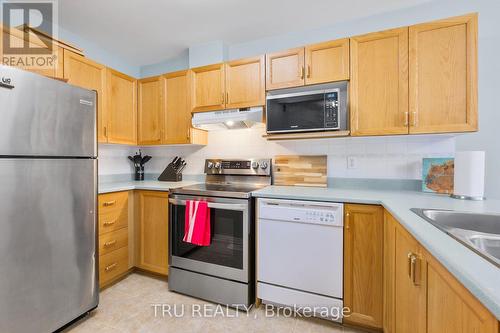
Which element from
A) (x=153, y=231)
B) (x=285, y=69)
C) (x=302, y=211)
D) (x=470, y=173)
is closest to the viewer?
(x=470, y=173)

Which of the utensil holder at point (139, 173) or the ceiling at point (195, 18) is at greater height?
the ceiling at point (195, 18)

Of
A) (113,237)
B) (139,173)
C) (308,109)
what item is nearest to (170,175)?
(139,173)

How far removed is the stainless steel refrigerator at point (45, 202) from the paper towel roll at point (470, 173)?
256 cm

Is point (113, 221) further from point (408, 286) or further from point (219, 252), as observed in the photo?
point (408, 286)

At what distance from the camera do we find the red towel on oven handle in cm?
196

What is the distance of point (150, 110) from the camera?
2756 millimetres

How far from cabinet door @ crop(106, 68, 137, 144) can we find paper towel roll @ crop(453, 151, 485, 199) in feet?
9.88

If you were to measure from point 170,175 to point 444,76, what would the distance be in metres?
2.68

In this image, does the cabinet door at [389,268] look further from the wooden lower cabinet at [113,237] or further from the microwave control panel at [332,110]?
the wooden lower cabinet at [113,237]

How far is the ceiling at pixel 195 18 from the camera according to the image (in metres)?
1.95

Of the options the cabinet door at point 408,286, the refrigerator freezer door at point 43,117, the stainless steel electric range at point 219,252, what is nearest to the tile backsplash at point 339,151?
the stainless steel electric range at point 219,252

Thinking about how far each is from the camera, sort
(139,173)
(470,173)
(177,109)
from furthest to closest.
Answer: (139,173)
(177,109)
(470,173)

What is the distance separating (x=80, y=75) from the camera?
86.3 inches

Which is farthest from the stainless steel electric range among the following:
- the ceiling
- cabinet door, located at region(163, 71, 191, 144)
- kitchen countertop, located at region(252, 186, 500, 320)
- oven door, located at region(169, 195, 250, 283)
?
the ceiling
